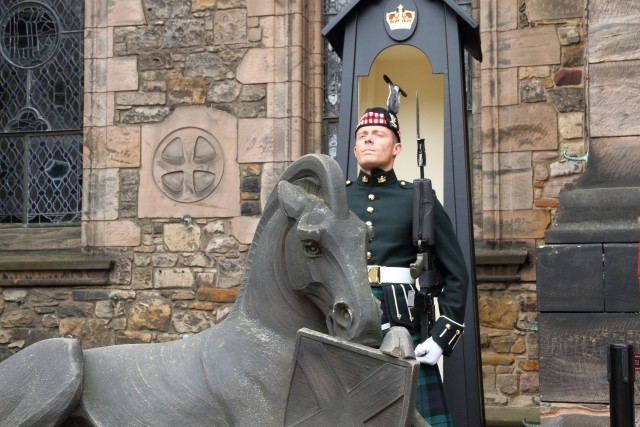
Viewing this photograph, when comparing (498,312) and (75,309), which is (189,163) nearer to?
(75,309)

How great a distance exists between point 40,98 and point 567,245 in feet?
21.8

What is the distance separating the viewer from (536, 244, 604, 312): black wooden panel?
5012 millimetres

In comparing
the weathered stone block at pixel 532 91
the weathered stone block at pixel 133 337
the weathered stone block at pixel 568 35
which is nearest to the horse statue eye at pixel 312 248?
the weathered stone block at pixel 532 91

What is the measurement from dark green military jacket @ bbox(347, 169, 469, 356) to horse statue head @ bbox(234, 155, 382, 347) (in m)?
1.26

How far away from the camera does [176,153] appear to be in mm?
9664

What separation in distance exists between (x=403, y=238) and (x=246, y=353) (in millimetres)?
1487

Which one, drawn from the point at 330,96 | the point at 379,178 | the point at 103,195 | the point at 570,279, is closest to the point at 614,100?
the point at 570,279

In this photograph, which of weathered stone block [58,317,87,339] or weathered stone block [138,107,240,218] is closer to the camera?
Result: weathered stone block [138,107,240,218]

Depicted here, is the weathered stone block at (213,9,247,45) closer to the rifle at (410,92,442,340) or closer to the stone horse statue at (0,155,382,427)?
the rifle at (410,92,442,340)

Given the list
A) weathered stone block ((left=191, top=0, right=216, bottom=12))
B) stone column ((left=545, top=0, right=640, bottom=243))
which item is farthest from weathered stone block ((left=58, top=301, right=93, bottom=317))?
stone column ((left=545, top=0, right=640, bottom=243))

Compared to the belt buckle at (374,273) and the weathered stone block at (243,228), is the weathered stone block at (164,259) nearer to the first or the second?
the weathered stone block at (243,228)

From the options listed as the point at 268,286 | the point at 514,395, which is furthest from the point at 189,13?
the point at 268,286

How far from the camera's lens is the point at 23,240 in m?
10.3

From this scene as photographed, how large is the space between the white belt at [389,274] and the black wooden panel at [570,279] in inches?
39.3
